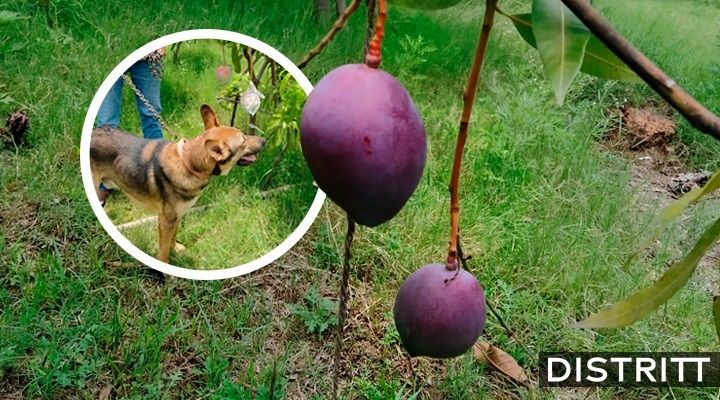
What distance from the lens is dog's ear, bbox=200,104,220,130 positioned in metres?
1.22

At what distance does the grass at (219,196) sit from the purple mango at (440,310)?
80 centimetres

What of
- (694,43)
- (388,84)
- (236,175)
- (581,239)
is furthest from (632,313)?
(694,43)

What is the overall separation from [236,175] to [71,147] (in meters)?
0.51

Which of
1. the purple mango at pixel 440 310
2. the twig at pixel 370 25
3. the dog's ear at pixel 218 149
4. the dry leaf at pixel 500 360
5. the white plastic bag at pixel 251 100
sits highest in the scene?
the twig at pixel 370 25

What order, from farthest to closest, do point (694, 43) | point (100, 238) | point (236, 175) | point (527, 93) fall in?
point (694, 43) < point (527, 93) < point (100, 238) < point (236, 175)

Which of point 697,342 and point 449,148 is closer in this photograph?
point 697,342

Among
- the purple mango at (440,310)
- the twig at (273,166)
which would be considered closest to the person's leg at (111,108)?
the twig at (273,166)

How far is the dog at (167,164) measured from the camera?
121cm

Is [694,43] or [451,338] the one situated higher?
[451,338]

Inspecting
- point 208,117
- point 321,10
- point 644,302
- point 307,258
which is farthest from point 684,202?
point 321,10

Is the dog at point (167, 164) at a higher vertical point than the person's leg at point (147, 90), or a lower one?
lower

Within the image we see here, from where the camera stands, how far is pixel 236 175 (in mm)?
1354

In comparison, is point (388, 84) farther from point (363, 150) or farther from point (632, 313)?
point (632, 313)

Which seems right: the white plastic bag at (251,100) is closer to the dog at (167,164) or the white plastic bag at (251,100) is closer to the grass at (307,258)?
the dog at (167,164)
